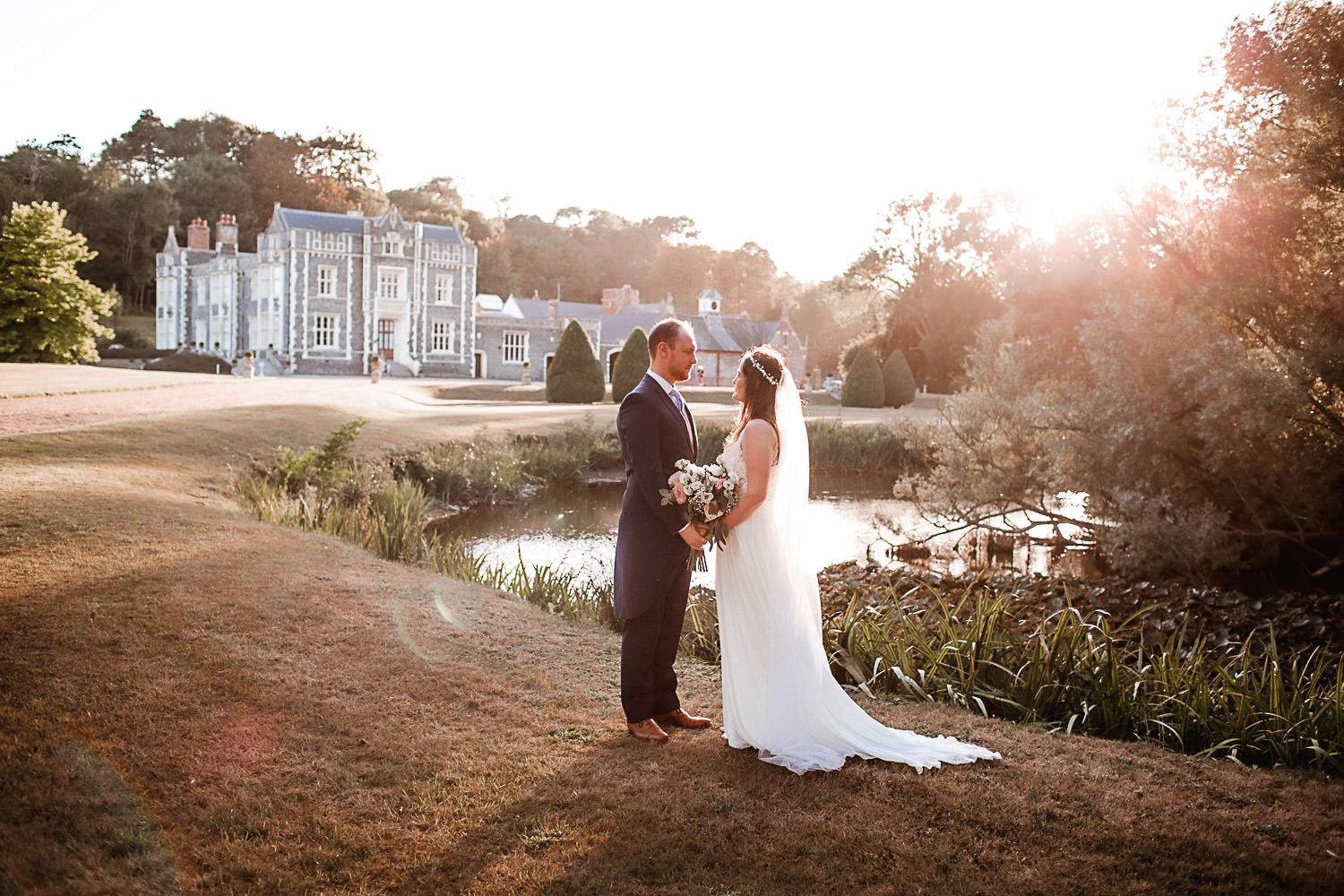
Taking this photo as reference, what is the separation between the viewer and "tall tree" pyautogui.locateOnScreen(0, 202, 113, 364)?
27391mm

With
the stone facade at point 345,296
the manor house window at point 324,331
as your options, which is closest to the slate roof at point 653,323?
the stone facade at point 345,296

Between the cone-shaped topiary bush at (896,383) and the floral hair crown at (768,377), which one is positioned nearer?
the floral hair crown at (768,377)

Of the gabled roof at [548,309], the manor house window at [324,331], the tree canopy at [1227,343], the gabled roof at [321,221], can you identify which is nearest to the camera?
the tree canopy at [1227,343]

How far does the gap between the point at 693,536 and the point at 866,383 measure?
32.5 meters

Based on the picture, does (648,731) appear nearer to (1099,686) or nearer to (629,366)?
(1099,686)

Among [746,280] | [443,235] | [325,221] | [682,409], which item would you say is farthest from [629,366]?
[746,280]

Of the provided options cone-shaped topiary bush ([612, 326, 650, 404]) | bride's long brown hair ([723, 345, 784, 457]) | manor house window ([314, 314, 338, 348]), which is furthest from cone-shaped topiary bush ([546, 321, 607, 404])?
bride's long brown hair ([723, 345, 784, 457])

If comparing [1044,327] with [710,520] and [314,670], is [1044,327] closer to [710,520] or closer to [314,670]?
[710,520]

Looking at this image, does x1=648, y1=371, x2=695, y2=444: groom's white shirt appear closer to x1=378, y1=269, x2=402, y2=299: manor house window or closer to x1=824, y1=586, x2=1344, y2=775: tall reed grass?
Answer: x1=824, y1=586, x2=1344, y2=775: tall reed grass

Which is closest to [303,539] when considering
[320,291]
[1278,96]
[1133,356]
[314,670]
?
[314,670]

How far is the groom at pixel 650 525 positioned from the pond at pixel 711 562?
4627 mm

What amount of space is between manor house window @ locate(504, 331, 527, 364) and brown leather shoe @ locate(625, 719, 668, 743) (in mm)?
44125

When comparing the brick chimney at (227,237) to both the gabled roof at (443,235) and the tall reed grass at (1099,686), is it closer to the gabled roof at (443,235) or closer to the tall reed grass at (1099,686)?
the gabled roof at (443,235)

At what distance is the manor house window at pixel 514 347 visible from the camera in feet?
155
